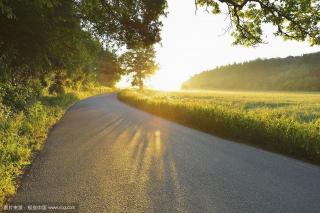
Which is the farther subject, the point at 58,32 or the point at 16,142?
the point at 58,32

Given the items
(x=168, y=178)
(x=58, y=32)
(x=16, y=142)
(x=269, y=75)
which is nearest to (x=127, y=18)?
(x=58, y=32)

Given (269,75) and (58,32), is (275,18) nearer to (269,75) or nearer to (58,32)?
(58,32)

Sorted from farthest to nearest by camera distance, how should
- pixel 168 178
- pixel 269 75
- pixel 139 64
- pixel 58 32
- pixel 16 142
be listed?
1. pixel 269 75
2. pixel 139 64
3. pixel 58 32
4. pixel 16 142
5. pixel 168 178

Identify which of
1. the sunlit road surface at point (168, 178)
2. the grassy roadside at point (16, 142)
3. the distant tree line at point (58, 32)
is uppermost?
the distant tree line at point (58, 32)

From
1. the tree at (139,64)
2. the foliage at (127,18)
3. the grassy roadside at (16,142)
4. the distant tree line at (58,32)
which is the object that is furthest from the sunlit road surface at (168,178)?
the tree at (139,64)

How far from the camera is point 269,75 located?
106 m

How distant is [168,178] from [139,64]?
66.5m

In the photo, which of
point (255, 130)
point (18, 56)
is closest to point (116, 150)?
point (255, 130)

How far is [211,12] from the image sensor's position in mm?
16125

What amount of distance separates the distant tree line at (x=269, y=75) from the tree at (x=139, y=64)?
132 ft

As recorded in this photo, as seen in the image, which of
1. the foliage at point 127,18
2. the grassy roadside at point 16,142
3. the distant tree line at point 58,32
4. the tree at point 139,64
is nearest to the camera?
the grassy roadside at point 16,142

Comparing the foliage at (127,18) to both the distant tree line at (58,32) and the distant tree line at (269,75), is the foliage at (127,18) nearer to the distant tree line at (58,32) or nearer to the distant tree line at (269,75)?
the distant tree line at (58,32)

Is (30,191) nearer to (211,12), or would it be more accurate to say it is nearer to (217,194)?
(217,194)

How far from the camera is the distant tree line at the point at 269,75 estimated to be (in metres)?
81.0
